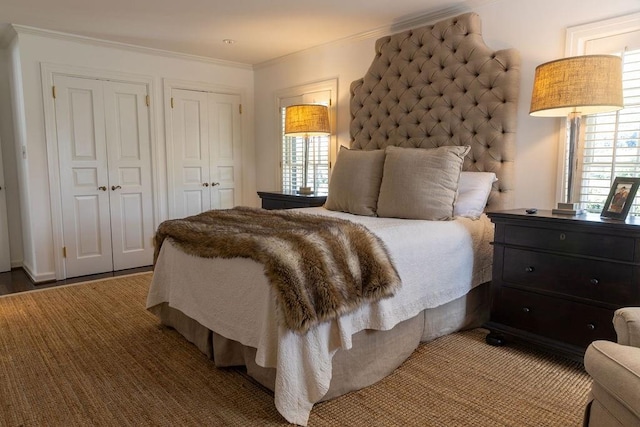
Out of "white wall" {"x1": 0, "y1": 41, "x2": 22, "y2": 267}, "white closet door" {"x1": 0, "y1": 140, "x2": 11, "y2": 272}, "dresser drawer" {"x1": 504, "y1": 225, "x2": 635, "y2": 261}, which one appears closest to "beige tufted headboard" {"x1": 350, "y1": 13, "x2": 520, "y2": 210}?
"dresser drawer" {"x1": 504, "y1": 225, "x2": 635, "y2": 261}

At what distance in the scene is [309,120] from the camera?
391cm

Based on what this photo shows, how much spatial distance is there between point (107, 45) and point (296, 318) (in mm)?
3795

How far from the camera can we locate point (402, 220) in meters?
2.59

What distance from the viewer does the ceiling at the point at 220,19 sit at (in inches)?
124

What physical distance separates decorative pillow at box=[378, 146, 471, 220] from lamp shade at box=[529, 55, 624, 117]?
0.62 meters

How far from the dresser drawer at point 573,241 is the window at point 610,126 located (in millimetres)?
556

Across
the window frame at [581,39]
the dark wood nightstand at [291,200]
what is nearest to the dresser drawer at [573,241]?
the window frame at [581,39]

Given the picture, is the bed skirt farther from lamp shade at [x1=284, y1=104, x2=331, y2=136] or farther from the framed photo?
lamp shade at [x1=284, y1=104, x2=331, y2=136]

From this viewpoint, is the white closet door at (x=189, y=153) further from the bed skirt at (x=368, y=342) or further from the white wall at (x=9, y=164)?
the bed skirt at (x=368, y=342)

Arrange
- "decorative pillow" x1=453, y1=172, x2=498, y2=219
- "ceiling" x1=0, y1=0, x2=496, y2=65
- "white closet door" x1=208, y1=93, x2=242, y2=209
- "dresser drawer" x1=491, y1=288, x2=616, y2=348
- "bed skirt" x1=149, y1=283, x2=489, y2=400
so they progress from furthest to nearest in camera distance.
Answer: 1. "white closet door" x1=208, y1=93, x2=242, y2=209
2. "ceiling" x1=0, y1=0, x2=496, y2=65
3. "decorative pillow" x1=453, y1=172, x2=498, y2=219
4. "dresser drawer" x1=491, y1=288, x2=616, y2=348
5. "bed skirt" x1=149, y1=283, x2=489, y2=400

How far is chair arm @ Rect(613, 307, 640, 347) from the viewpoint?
4.60ft

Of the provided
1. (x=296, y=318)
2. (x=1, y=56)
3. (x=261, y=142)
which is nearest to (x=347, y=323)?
(x=296, y=318)

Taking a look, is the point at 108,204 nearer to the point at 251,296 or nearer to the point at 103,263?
the point at 103,263

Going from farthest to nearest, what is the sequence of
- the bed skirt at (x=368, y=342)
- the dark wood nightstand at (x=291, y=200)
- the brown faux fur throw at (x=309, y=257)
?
the dark wood nightstand at (x=291, y=200)
the bed skirt at (x=368, y=342)
the brown faux fur throw at (x=309, y=257)
